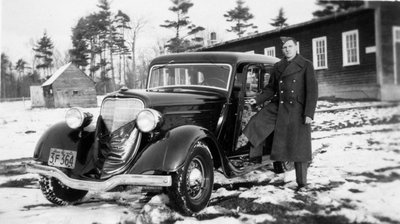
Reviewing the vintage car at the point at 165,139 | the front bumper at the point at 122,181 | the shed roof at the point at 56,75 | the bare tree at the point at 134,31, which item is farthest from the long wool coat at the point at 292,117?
the shed roof at the point at 56,75

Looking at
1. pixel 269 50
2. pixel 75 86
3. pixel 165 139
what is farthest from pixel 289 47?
pixel 269 50

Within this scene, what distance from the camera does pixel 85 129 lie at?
13.1 feet

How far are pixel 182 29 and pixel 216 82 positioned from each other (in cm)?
84

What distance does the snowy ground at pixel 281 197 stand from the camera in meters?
2.78

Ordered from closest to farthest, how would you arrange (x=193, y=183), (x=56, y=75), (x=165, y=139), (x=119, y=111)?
(x=165, y=139)
(x=193, y=183)
(x=119, y=111)
(x=56, y=75)

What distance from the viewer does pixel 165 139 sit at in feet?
11.0

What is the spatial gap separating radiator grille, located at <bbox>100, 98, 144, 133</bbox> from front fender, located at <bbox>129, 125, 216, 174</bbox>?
44 cm

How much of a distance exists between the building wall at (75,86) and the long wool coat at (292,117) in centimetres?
230

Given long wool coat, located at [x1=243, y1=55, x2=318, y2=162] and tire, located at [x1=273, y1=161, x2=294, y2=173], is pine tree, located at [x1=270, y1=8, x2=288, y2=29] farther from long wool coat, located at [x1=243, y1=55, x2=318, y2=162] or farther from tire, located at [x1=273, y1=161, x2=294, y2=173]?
tire, located at [x1=273, y1=161, x2=294, y2=173]

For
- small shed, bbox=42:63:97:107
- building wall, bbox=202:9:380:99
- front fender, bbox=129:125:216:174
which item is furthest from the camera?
small shed, bbox=42:63:97:107

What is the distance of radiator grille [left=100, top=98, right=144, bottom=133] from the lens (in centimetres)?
364

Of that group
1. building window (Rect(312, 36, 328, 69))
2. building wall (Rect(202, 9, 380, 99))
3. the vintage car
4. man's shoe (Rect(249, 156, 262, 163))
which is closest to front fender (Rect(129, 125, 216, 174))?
the vintage car

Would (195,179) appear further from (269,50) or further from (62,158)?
(269,50)

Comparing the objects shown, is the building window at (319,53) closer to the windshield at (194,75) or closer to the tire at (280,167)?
the tire at (280,167)
